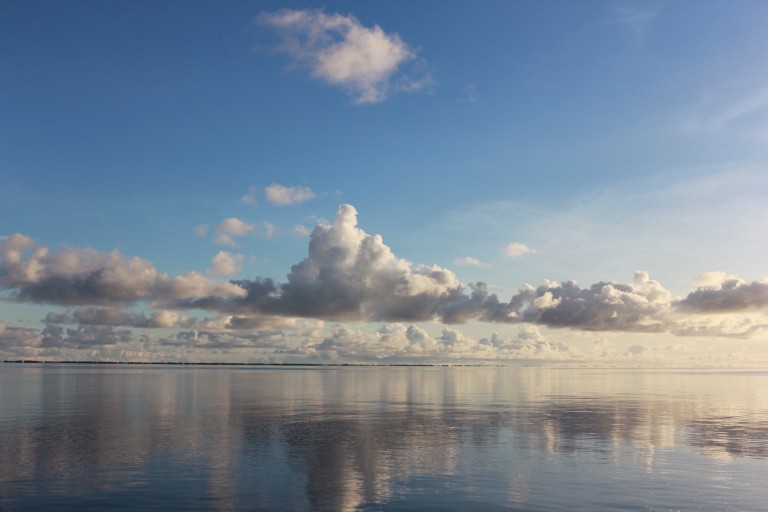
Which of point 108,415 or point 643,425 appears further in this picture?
point 108,415

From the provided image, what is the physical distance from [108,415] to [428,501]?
50605 millimetres

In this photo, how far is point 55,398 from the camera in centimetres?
9838

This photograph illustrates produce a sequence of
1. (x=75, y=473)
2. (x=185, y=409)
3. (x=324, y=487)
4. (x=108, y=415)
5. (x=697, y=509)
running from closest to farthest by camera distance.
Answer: (x=697, y=509)
(x=324, y=487)
(x=75, y=473)
(x=108, y=415)
(x=185, y=409)

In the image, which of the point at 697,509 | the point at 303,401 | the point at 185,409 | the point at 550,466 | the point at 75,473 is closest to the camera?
the point at 697,509

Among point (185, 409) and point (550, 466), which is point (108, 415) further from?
point (550, 466)

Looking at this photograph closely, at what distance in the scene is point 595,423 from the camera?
66.6m

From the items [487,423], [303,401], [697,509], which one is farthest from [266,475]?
[303,401]

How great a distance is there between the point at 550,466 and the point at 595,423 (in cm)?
2786

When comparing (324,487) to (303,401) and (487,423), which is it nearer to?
(487,423)

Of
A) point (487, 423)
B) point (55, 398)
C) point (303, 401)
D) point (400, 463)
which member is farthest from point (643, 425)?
point (55, 398)

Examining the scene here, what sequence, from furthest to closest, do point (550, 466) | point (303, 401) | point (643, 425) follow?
point (303, 401), point (643, 425), point (550, 466)

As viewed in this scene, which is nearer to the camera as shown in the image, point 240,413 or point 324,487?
point 324,487

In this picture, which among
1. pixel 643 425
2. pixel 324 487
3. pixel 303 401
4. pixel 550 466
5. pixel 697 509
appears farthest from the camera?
pixel 303 401

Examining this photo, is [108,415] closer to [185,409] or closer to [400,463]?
[185,409]
